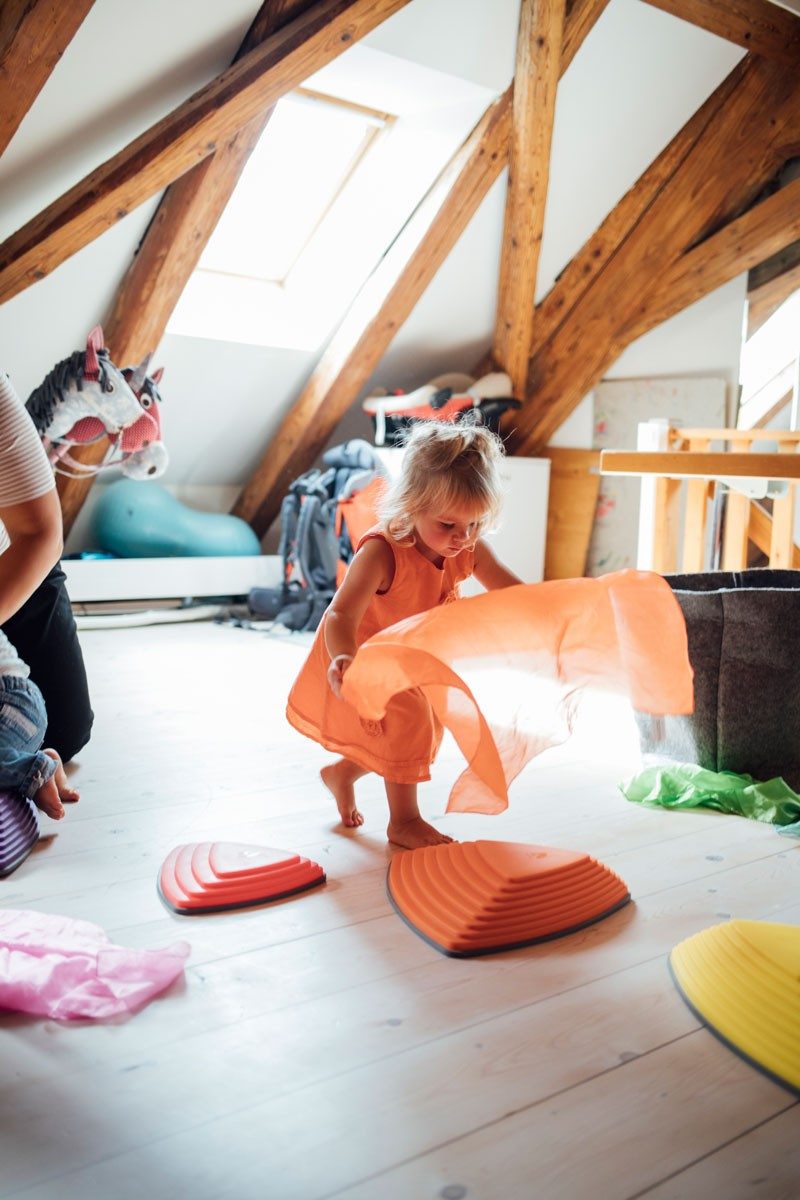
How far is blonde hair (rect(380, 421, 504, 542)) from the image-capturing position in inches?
64.6

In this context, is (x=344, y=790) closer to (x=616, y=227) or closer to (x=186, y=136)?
(x=186, y=136)

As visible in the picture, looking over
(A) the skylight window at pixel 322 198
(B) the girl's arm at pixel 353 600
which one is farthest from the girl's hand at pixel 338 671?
(A) the skylight window at pixel 322 198

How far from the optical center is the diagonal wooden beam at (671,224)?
3.78 m

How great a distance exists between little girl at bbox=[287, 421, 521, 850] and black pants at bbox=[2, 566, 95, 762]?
0.56 m

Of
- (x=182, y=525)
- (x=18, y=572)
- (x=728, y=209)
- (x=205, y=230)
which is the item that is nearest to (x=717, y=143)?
(x=728, y=209)

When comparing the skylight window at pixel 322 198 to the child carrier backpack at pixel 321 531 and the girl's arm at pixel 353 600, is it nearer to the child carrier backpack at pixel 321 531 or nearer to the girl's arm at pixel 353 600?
the child carrier backpack at pixel 321 531

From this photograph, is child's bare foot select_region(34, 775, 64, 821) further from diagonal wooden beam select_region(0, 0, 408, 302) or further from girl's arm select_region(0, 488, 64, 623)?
diagonal wooden beam select_region(0, 0, 408, 302)

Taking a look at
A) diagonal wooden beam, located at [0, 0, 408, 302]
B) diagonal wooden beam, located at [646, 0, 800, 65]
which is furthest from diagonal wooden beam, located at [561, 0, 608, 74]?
diagonal wooden beam, located at [0, 0, 408, 302]

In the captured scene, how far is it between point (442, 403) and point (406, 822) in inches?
111

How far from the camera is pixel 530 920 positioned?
53.1 inches

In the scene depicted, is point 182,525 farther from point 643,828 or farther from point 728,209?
point 643,828

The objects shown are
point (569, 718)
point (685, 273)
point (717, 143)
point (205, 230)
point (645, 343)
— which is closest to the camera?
point (569, 718)

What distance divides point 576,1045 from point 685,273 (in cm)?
374

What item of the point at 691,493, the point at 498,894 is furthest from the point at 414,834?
the point at 691,493
